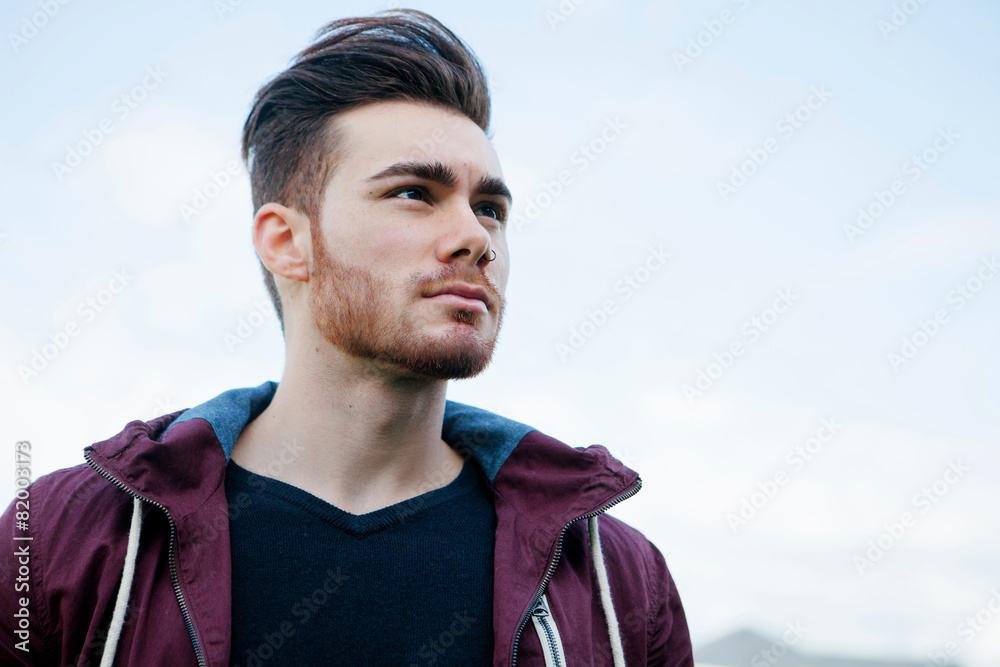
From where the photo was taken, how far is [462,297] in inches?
127

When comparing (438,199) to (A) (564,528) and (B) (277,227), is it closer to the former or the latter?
(B) (277,227)

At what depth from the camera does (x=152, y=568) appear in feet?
8.63

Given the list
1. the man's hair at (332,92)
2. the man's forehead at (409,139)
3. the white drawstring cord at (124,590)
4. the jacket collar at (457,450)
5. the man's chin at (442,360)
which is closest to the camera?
the white drawstring cord at (124,590)

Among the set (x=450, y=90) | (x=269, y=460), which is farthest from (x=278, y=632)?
(x=450, y=90)

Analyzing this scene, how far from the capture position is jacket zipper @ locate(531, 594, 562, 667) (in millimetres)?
2771

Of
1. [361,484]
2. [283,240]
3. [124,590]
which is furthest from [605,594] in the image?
[283,240]

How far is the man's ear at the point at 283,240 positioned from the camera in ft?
11.6

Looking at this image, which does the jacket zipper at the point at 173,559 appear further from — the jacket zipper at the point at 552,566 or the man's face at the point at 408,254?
the jacket zipper at the point at 552,566

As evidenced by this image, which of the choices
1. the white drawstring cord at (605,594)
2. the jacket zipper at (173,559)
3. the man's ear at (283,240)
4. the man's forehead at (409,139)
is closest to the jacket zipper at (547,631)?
the white drawstring cord at (605,594)

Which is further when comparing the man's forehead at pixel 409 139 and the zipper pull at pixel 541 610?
the man's forehead at pixel 409 139

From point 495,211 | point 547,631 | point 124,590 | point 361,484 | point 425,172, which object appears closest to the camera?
point 124,590

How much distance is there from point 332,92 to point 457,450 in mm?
1979

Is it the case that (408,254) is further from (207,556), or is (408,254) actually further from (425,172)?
(207,556)

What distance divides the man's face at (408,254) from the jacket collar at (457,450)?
55 centimetres
